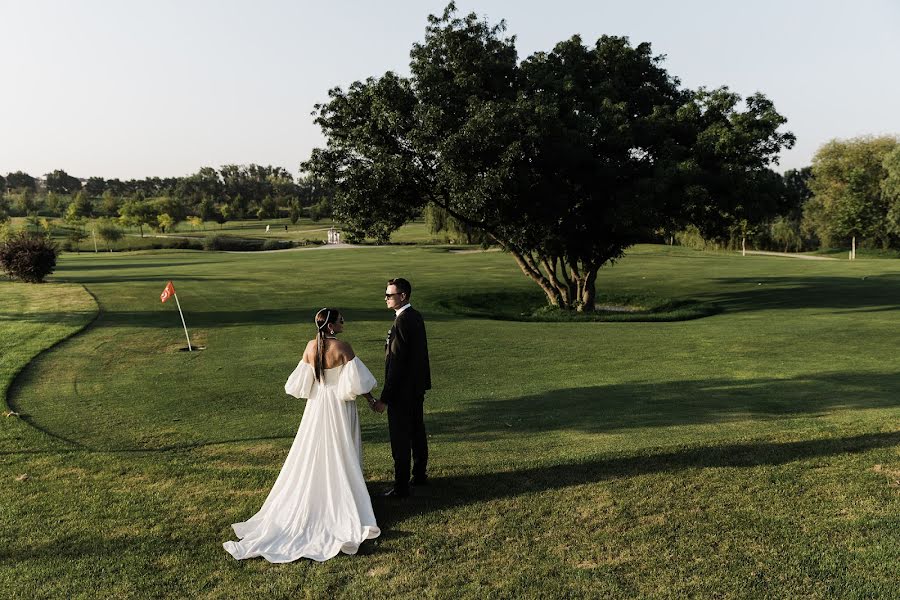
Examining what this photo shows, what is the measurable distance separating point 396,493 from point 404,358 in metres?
1.66

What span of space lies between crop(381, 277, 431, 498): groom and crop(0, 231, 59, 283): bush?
3412 cm

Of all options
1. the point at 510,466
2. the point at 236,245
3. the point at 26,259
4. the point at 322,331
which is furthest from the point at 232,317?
the point at 236,245

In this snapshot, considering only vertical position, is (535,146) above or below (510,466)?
above

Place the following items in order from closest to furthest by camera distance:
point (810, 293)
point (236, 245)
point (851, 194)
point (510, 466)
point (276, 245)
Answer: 1. point (510, 466)
2. point (810, 293)
3. point (851, 194)
4. point (236, 245)
5. point (276, 245)

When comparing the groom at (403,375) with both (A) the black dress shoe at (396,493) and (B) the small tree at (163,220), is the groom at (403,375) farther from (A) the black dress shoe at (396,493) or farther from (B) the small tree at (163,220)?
(B) the small tree at (163,220)

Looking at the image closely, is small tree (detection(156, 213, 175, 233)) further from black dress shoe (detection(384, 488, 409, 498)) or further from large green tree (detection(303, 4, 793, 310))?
black dress shoe (detection(384, 488, 409, 498))

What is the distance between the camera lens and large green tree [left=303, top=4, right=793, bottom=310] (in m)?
25.3

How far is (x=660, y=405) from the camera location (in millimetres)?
12266

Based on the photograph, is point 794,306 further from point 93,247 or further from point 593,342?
point 93,247

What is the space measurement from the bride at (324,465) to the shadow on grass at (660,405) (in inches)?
139

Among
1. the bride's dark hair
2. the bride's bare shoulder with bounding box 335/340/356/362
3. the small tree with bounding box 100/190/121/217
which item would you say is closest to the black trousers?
the bride's bare shoulder with bounding box 335/340/356/362

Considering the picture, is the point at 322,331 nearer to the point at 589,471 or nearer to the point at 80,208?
the point at 589,471

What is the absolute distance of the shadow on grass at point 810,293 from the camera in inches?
1190

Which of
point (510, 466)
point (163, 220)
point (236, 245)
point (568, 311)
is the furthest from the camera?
point (163, 220)
